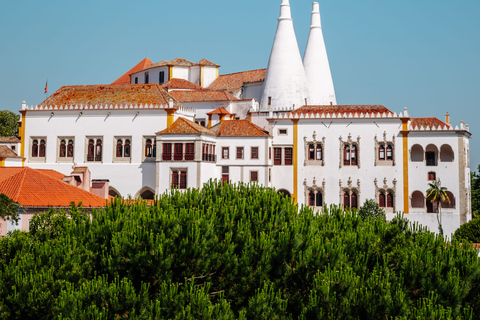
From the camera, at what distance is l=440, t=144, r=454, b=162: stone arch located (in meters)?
47.0

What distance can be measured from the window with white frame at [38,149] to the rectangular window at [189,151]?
1144 cm

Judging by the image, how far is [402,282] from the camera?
55.3 feet

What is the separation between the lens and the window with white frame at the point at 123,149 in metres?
48.1

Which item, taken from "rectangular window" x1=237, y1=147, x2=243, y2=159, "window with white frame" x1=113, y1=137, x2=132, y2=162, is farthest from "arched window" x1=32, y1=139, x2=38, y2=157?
"rectangular window" x1=237, y1=147, x2=243, y2=159

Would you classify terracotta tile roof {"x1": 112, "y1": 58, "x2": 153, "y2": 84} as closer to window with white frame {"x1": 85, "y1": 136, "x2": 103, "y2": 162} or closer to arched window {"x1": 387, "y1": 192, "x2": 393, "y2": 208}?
window with white frame {"x1": 85, "y1": 136, "x2": 103, "y2": 162}

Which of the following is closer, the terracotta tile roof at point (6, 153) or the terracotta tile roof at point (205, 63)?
the terracotta tile roof at point (6, 153)

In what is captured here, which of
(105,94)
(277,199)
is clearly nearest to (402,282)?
(277,199)

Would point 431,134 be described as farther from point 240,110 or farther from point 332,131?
point 240,110

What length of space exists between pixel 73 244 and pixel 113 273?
1751 millimetres

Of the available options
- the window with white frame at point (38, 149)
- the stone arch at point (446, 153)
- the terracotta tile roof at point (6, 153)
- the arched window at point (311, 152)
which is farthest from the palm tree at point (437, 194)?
the terracotta tile roof at point (6, 153)

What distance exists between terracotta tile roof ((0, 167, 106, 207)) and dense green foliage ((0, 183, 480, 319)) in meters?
10.6

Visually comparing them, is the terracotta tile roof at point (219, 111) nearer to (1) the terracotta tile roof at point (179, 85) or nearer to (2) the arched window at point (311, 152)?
(1) the terracotta tile roof at point (179, 85)

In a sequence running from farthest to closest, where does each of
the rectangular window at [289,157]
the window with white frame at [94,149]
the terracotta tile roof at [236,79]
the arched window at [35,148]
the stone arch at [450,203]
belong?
the terracotta tile roof at [236,79] → the arched window at [35,148] → the window with white frame at [94,149] → the rectangular window at [289,157] → the stone arch at [450,203]

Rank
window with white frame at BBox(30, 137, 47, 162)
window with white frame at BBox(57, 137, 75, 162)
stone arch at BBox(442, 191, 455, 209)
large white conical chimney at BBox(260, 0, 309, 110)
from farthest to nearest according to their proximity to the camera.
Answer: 1. large white conical chimney at BBox(260, 0, 309, 110)
2. window with white frame at BBox(30, 137, 47, 162)
3. window with white frame at BBox(57, 137, 75, 162)
4. stone arch at BBox(442, 191, 455, 209)
